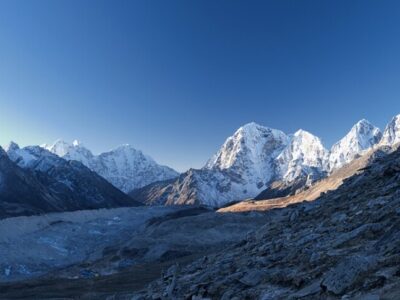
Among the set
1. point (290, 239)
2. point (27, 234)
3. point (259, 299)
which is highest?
point (27, 234)

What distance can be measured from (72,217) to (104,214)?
17.1 m

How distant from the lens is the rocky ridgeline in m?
12.3

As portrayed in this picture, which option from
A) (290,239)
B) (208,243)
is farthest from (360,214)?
(208,243)

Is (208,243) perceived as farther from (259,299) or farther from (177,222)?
(259,299)

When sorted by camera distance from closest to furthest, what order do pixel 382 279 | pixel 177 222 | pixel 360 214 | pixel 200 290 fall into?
pixel 382 279 → pixel 200 290 → pixel 360 214 → pixel 177 222

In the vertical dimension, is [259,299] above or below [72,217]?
below

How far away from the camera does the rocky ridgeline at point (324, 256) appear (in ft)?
40.4

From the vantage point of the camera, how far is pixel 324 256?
1600 cm

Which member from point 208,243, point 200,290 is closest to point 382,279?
point 200,290

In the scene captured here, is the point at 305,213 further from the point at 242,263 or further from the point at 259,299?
the point at 259,299

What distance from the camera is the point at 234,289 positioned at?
56.4 feet

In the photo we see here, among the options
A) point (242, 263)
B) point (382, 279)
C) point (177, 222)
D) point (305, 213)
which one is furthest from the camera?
point (177, 222)

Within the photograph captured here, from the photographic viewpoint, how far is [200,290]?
18.8 m

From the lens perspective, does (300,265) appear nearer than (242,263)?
Yes
